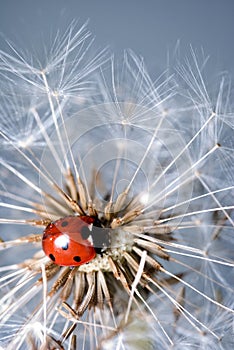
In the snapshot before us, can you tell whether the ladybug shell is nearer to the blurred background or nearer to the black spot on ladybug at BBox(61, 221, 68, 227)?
the black spot on ladybug at BBox(61, 221, 68, 227)

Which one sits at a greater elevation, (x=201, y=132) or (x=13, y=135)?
(x=13, y=135)

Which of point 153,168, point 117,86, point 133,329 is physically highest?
point 117,86

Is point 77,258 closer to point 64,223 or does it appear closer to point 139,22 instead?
point 64,223

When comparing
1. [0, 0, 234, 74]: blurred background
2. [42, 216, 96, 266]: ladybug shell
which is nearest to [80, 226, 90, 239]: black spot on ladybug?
[42, 216, 96, 266]: ladybug shell

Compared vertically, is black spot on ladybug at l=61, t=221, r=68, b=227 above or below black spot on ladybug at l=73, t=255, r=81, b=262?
above

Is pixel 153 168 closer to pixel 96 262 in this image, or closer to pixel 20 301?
pixel 96 262

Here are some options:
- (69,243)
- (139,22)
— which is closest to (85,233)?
(69,243)

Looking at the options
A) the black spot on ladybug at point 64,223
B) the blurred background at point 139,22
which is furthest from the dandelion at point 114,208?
the blurred background at point 139,22

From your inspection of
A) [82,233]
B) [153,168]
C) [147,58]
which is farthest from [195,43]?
[82,233]
